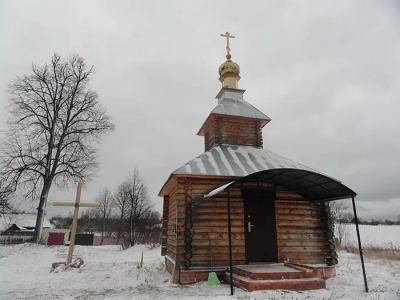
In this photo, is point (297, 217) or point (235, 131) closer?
point (297, 217)

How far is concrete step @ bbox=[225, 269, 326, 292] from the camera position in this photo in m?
6.53

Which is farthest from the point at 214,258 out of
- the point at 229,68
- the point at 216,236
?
the point at 229,68

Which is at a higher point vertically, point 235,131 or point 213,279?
point 235,131

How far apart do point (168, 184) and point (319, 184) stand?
210 inches

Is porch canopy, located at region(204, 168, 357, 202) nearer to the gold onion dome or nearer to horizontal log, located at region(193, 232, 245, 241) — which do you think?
horizontal log, located at region(193, 232, 245, 241)

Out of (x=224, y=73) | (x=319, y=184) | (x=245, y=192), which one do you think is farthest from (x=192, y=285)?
(x=224, y=73)

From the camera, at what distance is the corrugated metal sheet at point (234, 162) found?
8.95 meters

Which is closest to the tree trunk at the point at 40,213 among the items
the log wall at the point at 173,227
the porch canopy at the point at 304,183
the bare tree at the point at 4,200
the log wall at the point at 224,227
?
the bare tree at the point at 4,200

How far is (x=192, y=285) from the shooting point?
7742 millimetres

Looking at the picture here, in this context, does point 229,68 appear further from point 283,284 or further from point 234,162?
point 283,284

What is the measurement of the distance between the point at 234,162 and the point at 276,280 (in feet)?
14.3

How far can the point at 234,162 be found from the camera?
395 inches

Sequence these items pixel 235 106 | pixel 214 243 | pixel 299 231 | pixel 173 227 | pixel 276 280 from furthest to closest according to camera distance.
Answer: pixel 235 106
pixel 173 227
pixel 299 231
pixel 214 243
pixel 276 280

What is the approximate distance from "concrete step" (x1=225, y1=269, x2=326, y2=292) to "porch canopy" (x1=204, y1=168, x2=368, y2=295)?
124 cm
